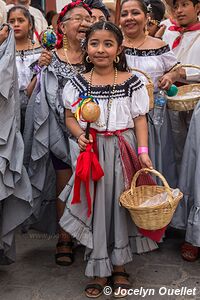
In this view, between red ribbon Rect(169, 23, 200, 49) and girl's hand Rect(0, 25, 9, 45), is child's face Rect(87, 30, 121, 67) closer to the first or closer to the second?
girl's hand Rect(0, 25, 9, 45)

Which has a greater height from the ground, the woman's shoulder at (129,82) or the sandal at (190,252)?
the woman's shoulder at (129,82)

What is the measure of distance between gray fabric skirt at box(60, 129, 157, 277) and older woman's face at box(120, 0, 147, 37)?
3.29ft

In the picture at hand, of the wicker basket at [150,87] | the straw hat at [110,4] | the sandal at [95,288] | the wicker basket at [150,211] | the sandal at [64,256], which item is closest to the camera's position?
the wicker basket at [150,211]

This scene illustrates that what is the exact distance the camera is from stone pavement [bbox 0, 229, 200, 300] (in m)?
3.19

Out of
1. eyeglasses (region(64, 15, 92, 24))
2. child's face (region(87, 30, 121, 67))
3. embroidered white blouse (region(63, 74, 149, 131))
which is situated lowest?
embroidered white blouse (region(63, 74, 149, 131))

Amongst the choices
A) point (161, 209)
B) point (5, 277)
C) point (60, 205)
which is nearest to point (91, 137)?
point (161, 209)

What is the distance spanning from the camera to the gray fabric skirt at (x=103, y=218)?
3051 mm

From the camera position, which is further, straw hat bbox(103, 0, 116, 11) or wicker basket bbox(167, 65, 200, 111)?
straw hat bbox(103, 0, 116, 11)

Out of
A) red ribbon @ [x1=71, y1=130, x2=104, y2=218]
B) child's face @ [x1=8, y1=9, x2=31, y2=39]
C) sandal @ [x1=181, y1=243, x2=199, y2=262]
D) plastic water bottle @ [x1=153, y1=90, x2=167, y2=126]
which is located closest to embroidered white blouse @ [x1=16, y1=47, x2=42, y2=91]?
child's face @ [x1=8, y1=9, x2=31, y2=39]

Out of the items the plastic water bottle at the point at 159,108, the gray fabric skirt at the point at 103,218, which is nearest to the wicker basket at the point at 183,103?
the plastic water bottle at the point at 159,108

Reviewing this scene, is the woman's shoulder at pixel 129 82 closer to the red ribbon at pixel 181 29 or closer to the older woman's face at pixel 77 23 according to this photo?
the older woman's face at pixel 77 23

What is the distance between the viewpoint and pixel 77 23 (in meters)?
3.50

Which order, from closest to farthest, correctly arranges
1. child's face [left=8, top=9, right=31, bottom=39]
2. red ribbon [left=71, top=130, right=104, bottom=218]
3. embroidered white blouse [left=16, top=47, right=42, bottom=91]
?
A: red ribbon [left=71, top=130, right=104, bottom=218], embroidered white blouse [left=16, top=47, right=42, bottom=91], child's face [left=8, top=9, right=31, bottom=39]

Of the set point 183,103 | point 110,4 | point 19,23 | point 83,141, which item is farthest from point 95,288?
point 110,4
